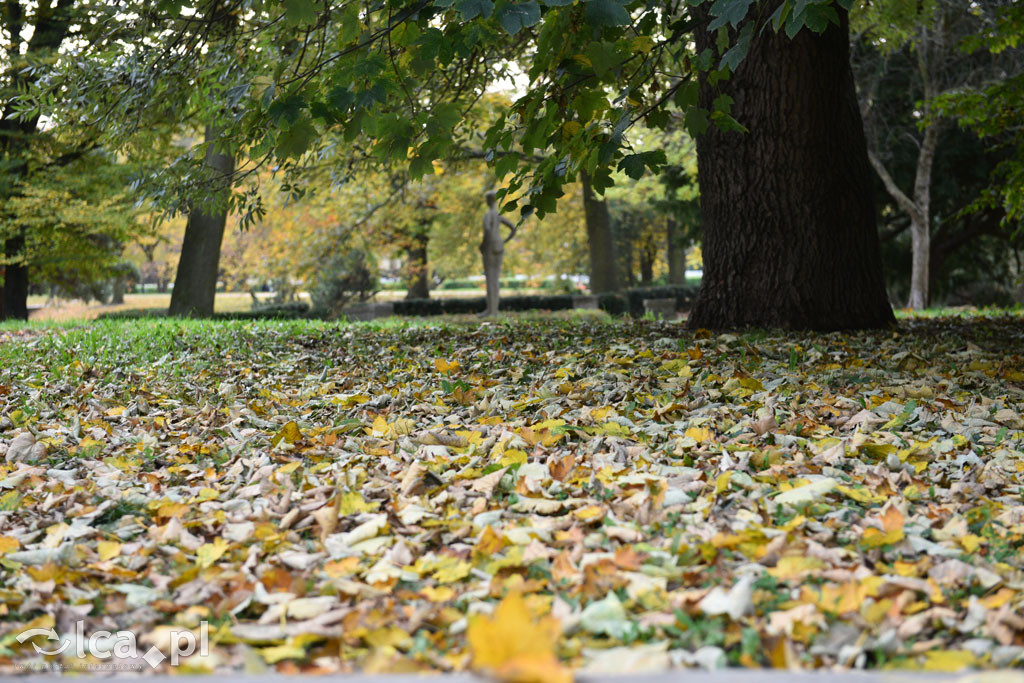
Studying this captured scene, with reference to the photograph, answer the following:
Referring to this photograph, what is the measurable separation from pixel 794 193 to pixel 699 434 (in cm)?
370

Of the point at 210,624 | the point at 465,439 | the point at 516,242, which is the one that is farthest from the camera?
the point at 516,242

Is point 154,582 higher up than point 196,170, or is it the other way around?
point 196,170

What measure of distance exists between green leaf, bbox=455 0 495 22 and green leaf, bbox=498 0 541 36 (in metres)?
0.05

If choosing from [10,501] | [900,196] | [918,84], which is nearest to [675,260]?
[918,84]

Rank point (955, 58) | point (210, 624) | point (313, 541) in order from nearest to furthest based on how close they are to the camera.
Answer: point (210, 624), point (313, 541), point (955, 58)

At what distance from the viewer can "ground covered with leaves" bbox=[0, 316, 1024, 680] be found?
1.96m

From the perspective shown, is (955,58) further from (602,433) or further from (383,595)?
(383,595)

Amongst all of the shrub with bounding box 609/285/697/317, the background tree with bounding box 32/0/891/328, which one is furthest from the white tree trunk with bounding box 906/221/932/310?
the background tree with bounding box 32/0/891/328

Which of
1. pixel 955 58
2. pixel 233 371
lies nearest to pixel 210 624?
pixel 233 371

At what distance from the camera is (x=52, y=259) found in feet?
48.1

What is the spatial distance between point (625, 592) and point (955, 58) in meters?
18.5

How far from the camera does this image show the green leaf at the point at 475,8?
11.0 feet

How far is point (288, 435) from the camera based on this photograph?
3943 mm

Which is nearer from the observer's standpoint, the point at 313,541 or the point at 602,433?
the point at 313,541
